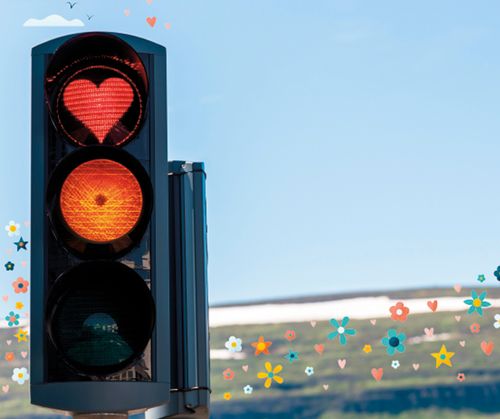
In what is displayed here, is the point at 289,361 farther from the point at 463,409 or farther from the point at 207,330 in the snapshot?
the point at 207,330

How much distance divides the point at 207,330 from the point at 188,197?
0.29 m

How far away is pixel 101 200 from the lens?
6.57 feet

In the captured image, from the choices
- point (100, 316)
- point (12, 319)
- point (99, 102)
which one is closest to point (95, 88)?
point (99, 102)

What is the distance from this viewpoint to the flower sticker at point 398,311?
13164 millimetres

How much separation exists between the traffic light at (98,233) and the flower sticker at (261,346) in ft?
35.9

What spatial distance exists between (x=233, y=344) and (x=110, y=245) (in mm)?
11103

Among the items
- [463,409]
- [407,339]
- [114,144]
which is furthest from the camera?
[407,339]

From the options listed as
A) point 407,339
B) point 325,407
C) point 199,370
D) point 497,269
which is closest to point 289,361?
point 325,407

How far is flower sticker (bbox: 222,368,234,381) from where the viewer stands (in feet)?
42.1

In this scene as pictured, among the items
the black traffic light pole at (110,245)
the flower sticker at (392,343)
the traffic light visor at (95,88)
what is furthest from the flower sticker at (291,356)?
the traffic light visor at (95,88)

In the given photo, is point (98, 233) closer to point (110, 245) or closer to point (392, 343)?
point (110, 245)

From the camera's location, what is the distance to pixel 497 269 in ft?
38.4

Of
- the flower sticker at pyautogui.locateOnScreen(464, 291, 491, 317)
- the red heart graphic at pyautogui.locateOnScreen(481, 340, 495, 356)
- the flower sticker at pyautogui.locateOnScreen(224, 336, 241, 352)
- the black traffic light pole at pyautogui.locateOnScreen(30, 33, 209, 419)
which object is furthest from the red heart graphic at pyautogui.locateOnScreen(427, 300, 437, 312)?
the black traffic light pole at pyautogui.locateOnScreen(30, 33, 209, 419)

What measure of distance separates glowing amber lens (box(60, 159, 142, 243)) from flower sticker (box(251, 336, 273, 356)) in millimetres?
11024
